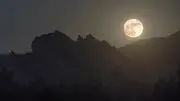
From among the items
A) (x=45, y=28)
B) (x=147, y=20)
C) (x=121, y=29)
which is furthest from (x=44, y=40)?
(x=147, y=20)

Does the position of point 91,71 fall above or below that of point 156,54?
below

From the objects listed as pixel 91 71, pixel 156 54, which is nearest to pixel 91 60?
pixel 91 71

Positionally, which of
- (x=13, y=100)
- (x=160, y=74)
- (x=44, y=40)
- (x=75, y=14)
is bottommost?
(x=13, y=100)

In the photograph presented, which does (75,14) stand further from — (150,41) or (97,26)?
(150,41)

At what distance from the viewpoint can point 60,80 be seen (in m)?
5.43

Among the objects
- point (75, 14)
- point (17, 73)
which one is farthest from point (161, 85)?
point (17, 73)

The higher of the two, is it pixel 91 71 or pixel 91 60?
pixel 91 60

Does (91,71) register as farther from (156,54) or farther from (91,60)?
(156,54)

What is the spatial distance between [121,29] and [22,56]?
1.25 meters

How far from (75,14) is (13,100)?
1.30 meters

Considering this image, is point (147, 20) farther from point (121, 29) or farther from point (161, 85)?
point (161, 85)

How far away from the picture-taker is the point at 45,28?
5.55 meters

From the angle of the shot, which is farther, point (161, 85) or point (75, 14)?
point (75, 14)

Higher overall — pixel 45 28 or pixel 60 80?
pixel 45 28
